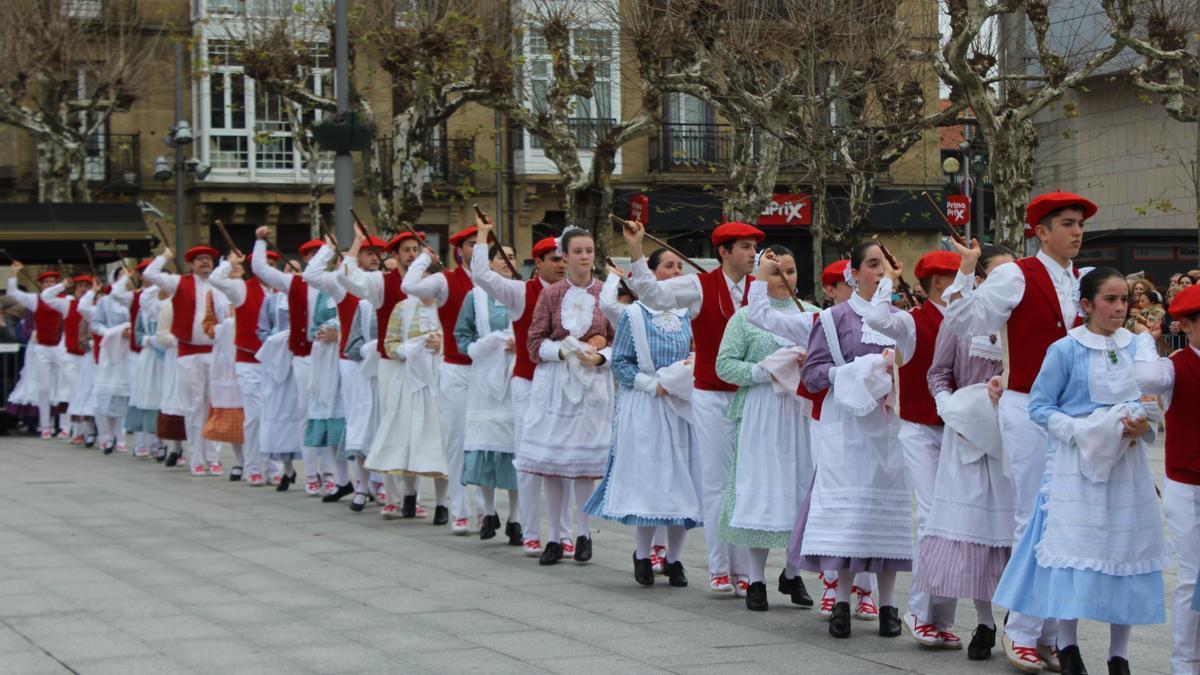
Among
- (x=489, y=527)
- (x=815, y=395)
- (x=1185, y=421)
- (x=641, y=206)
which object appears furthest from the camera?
(x=641, y=206)

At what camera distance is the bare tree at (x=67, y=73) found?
102ft

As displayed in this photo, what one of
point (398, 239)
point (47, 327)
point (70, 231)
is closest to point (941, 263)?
point (398, 239)

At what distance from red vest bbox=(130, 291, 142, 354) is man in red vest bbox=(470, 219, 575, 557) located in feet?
29.2

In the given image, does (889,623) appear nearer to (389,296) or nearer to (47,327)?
(389,296)

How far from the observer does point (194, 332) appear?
56.9 feet

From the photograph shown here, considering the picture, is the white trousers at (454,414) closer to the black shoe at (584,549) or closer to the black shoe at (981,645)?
the black shoe at (584,549)

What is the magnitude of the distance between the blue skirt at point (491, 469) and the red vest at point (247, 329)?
473 cm

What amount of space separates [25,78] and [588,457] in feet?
76.2

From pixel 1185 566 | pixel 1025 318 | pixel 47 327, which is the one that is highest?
pixel 47 327

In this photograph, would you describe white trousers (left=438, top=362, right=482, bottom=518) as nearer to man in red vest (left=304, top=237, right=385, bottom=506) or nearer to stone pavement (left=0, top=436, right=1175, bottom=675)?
stone pavement (left=0, top=436, right=1175, bottom=675)

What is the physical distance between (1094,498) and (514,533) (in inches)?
214

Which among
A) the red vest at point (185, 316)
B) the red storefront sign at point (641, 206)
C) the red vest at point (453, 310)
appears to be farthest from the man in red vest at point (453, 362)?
the red storefront sign at point (641, 206)

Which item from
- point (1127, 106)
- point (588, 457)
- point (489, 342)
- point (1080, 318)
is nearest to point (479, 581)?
point (588, 457)

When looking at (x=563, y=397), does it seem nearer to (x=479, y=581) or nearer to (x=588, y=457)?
(x=588, y=457)
